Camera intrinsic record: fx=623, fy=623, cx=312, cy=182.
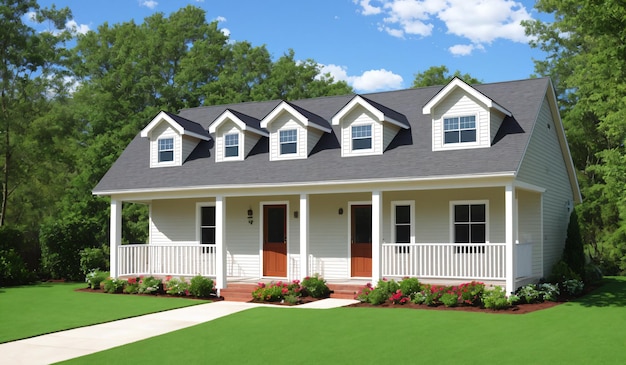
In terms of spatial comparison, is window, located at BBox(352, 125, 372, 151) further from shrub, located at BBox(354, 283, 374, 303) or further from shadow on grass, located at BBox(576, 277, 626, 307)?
shadow on grass, located at BBox(576, 277, 626, 307)

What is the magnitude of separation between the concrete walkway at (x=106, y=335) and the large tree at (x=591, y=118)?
1603 centimetres

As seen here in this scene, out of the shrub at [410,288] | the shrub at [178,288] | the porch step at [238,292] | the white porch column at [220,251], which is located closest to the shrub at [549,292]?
the shrub at [410,288]

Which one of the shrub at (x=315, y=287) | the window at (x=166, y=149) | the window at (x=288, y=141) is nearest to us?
the shrub at (x=315, y=287)

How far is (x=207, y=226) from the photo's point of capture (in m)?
22.1

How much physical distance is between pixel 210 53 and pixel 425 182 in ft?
102

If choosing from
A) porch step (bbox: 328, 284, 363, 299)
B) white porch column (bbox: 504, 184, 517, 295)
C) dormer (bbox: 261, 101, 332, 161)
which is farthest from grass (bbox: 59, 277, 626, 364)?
dormer (bbox: 261, 101, 332, 161)

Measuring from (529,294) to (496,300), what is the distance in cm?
147

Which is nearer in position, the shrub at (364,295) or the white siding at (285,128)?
the shrub at (364,295)

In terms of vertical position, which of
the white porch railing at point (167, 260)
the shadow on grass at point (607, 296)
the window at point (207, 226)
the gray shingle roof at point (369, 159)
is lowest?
the shadow on grass at point (607, 296)

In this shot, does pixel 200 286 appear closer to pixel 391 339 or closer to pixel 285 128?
pixel 285 128

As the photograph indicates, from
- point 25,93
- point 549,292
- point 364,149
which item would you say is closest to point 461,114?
point 364,149

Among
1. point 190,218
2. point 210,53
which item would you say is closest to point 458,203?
point 190,218

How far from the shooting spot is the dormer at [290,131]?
2023 cm

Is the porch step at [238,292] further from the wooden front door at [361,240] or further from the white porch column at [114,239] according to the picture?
the white porch column at [114,239]
